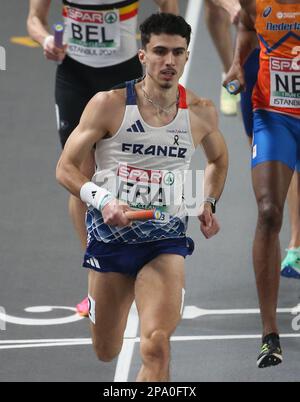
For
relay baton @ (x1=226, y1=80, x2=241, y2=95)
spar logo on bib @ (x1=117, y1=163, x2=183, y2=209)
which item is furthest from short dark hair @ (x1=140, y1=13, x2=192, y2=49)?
relay baton @ (x1=226, y1=80, x2=241, y2=95)

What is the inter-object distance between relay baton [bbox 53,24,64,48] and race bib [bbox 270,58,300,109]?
4.32ft

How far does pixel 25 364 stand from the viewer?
8.91m

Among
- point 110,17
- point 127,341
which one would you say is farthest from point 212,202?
point 110,17

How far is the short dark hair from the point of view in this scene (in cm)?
805

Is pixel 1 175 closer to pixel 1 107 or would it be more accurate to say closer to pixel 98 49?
pixel 1 107

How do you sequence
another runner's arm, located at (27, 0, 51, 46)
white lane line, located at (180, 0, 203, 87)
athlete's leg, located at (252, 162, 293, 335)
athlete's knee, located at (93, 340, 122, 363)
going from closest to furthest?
1. athlete's knee, located at (93, 340, 122, 363)
2. athlete's leg, located at (252, 162, 293, 335)
3. another runner's arm, located at (27, 0, 51, 46)
4. white lane line, located at (180, 0, 203, 87)

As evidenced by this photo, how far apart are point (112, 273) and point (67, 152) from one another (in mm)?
722

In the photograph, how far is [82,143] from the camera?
26.2 feet

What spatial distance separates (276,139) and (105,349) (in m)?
1.68

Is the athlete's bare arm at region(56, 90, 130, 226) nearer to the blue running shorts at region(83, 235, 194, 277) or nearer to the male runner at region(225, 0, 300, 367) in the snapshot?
the blue running shorts at region(83, 235, 194, 277)

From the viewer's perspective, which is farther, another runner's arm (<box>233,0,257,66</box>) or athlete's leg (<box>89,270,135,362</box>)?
another runner's arm (<box>233,0,257,66</box>)

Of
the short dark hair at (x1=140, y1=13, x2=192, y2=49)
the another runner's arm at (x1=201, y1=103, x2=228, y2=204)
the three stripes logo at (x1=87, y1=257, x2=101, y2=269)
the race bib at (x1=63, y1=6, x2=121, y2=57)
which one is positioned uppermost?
the race bib at (x1=63, y1=6, x2=121, y2=57)
